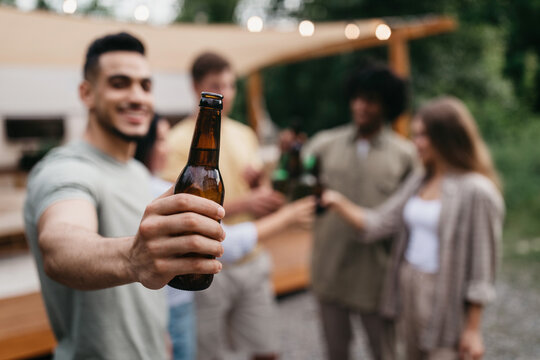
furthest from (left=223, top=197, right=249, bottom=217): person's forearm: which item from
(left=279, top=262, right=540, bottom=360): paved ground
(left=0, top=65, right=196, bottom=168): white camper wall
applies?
(left=0, top=65, right=196, bottom=168): white camper wall

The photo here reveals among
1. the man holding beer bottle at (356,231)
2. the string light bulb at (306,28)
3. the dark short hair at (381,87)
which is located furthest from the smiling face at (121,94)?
the string light bulb at (306,28)

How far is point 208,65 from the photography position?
9.46 ft

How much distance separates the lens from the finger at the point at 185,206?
742 mm

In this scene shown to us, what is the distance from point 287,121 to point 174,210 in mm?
13067

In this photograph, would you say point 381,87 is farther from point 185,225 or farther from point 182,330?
point 185,225

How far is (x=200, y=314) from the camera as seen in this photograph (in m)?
2.78

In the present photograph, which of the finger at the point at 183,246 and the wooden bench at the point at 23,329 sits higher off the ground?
the finger at the point at 183,246

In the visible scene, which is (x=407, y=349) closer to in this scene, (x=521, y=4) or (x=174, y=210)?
(x=174, y=210)

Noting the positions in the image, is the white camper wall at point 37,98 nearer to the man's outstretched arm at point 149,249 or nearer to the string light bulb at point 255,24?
the string light bulb at point 255,24

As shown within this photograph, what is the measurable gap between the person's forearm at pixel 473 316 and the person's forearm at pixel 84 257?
2001 millimetres

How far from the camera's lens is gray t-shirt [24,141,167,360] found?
1260 millimetres

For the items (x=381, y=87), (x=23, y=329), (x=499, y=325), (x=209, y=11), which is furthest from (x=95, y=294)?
(x=209, y=11)

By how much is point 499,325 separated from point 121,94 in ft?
16.0

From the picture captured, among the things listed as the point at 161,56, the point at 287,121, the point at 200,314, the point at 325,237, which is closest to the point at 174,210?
the point at 200,314
